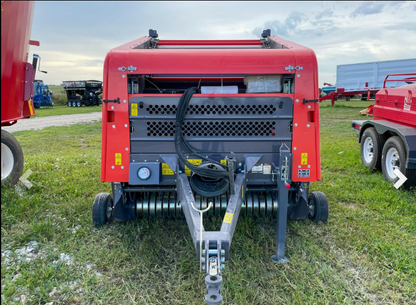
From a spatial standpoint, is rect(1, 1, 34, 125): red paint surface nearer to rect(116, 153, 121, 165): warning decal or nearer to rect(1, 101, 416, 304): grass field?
rect(1, 101, 416, 304): grass field

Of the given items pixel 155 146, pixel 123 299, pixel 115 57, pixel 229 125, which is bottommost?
pixel 123 299

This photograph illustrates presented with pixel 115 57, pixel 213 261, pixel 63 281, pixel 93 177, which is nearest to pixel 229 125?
pixel 115 57

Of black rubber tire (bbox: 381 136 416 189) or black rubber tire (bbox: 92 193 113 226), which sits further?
black rubber tire (bbox: 381 136 416 189)

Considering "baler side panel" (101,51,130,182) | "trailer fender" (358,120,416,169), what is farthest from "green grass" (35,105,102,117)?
"trailer fender" (358,120,416,169)

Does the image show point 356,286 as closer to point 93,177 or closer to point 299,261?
point 299,261

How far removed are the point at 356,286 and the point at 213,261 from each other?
1.44m

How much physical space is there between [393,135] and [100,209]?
195 inches

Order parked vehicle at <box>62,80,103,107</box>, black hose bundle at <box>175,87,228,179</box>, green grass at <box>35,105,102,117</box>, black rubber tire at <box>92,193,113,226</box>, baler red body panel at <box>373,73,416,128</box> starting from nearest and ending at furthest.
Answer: black hose bundle at <box>175,87,228,179</box>
black rubber tire at <box>92,193,113,226</box>
baler red body panel at <box>373,73,416,128</box>
green grass at <box>35,105,102,117</box>
parked vehicle at <box>62,80,103,107</box>

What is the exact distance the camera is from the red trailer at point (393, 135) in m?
5.00

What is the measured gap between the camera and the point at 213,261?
2.15 metres

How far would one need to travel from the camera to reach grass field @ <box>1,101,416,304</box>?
2.69 meters

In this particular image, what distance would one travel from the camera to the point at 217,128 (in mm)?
3355

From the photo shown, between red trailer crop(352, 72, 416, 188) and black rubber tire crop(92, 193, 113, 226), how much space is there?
13.8ft

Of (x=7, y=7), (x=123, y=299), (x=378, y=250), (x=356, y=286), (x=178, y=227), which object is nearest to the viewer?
(x=7, y=7)
